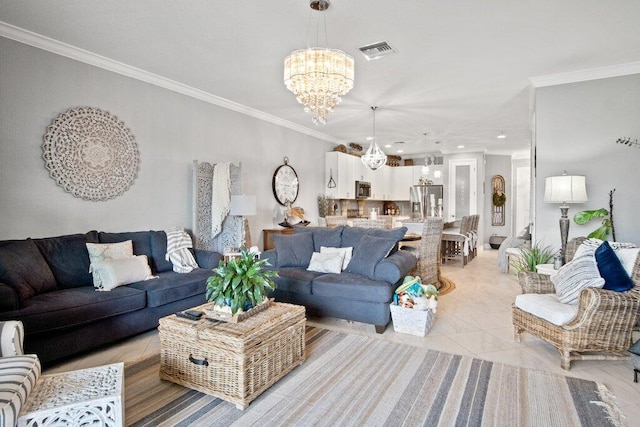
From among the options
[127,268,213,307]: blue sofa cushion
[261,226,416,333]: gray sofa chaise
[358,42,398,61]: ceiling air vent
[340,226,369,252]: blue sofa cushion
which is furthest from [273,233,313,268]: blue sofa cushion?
[358,42,398,61]: ceiling air vent

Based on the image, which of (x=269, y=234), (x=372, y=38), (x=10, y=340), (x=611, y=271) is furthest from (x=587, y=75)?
(x=10, y=340)

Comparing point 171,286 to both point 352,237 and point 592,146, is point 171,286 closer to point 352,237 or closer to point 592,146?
point 352,237

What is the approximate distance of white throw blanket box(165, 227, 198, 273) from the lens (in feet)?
12.6

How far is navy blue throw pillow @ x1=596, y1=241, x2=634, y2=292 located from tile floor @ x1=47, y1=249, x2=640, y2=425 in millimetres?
644

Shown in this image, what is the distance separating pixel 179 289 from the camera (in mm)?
3354

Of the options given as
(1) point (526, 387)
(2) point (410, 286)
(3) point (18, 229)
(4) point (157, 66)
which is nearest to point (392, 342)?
(2) point (410, 286)

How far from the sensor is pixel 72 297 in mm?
2766

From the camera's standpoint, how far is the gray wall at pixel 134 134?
3.06 m

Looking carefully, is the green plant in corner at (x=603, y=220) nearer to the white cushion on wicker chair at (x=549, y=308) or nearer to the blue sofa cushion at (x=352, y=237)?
the white cushion on wicker chair at (x=549, y=308)

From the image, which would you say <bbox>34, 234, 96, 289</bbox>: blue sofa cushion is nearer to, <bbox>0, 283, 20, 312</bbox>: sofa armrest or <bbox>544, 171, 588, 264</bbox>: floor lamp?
<bbox>0, 283, 20, 312</bbox>: sofa armrest

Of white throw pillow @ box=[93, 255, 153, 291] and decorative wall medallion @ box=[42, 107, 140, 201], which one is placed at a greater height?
decorative wall medallion @ box=[42, 107, 140, 201]

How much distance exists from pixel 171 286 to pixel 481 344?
9.82 feet

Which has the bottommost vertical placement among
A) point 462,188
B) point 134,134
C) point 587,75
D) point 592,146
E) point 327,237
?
point 327,237

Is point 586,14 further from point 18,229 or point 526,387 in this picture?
point 18,229
